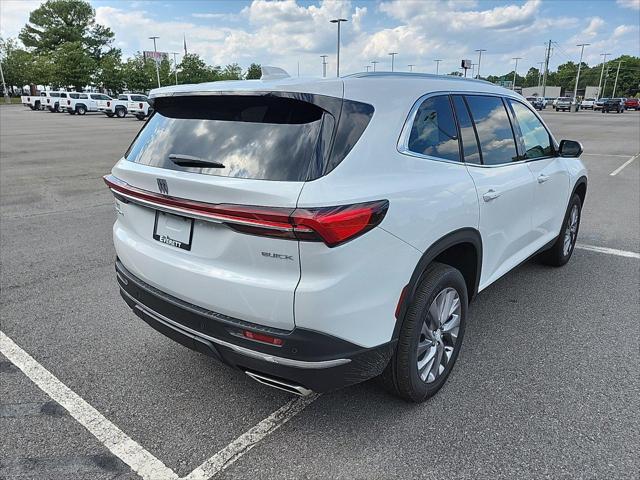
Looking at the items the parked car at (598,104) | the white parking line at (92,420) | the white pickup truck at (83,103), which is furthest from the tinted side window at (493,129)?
the parked car at (598,104)

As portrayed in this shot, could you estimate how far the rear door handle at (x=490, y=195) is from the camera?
3086 mm

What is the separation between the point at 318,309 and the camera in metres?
2.10

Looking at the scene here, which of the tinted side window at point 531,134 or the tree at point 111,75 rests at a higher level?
the tree at point 111,75

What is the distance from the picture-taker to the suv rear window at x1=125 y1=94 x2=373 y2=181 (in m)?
2.18

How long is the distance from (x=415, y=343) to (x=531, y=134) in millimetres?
2440

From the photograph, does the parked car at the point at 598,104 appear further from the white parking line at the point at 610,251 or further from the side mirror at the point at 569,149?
the side mirror at the point at 569,149

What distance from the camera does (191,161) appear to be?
2.44 metres

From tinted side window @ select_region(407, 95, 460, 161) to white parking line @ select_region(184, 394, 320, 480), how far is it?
A: 5.31 feet

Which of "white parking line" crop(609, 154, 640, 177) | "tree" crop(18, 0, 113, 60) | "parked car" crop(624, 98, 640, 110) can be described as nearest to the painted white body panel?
"white parking line" crop(609, 154, 640, 177)

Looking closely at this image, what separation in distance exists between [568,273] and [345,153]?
12.6 feet

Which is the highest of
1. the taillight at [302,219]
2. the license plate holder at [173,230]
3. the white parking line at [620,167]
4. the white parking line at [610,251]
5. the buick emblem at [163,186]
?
the buick emblem at [163,186]

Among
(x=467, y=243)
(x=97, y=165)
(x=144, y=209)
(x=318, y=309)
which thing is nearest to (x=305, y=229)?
(x=318, y=309)

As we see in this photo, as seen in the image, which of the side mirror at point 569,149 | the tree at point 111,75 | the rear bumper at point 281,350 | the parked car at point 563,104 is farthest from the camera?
the tree at point 111,75

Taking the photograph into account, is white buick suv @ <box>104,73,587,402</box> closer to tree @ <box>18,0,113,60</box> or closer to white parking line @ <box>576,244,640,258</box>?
white parking line @ <box>576,244,640,258</box>
